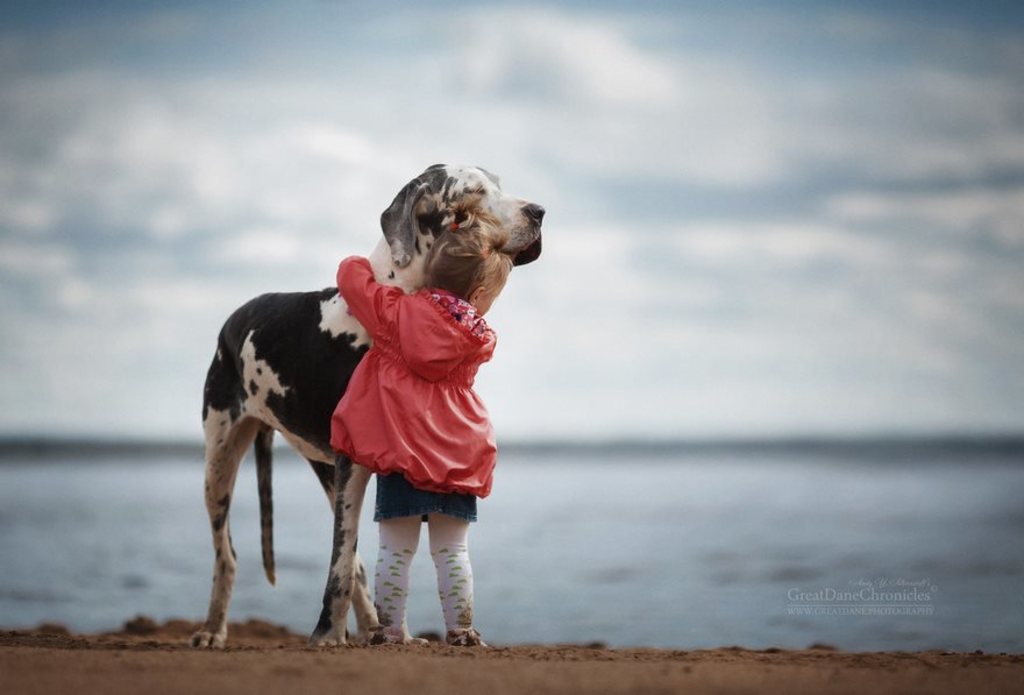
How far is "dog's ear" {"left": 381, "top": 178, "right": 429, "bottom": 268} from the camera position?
6094 mm

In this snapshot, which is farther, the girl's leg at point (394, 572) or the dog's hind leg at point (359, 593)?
the dog's hind leg at point (359, 593)

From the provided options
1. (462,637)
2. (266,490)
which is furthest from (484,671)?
(266,490)

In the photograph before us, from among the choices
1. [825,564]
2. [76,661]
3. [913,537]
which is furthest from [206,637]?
[913,537]

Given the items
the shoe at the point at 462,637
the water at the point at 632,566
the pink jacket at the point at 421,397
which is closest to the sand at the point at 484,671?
the shoe at the point at 462,637

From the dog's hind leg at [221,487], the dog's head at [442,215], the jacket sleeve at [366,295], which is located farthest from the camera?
the dog's hind leg at [221,487]

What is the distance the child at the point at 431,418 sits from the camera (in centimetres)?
570

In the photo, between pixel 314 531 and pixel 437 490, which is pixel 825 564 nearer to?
pixel 314 531

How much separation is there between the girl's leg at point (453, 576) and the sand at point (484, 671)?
19 cm

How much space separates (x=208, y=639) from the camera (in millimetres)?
7062

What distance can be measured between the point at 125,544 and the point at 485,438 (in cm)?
1187

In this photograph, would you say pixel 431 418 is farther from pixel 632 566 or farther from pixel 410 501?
pixel 632 566

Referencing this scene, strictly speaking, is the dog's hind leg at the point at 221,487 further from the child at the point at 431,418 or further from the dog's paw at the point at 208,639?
the child at the point at 431,418

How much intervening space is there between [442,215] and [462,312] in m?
0.54

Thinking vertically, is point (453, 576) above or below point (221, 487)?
below
